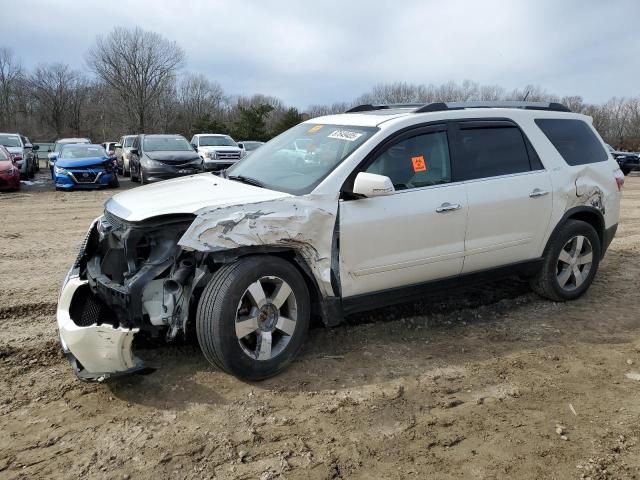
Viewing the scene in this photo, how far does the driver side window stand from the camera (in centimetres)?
395

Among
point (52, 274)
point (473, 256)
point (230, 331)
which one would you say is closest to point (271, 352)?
point (230, 331)

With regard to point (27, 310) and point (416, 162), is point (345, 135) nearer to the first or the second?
point (416, 162)

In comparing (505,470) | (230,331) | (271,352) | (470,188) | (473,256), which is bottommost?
(505,470)

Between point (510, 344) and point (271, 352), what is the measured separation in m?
2.02

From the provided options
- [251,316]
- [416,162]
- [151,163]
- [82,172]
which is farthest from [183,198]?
[82,172]

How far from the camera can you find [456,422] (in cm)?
308

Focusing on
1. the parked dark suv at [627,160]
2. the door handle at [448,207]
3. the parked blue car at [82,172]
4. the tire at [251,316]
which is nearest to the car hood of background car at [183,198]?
the tire at [251,316]

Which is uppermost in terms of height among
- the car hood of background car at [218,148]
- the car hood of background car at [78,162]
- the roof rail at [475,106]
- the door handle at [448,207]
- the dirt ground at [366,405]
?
the roof rail at [475,106]

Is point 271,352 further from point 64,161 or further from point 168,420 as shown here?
point 64,161

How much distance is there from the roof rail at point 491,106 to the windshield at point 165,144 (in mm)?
12759

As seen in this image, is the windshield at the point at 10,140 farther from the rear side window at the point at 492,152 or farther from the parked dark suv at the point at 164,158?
the rear side window at the point at 492,152

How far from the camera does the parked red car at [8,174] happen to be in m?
14.6

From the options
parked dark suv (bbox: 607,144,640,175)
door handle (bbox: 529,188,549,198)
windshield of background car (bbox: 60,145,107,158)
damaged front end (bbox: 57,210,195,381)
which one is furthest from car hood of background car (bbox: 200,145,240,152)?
parked dark suv (bbox: 607,144,640,175)

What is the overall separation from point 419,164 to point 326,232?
1.05 metres
